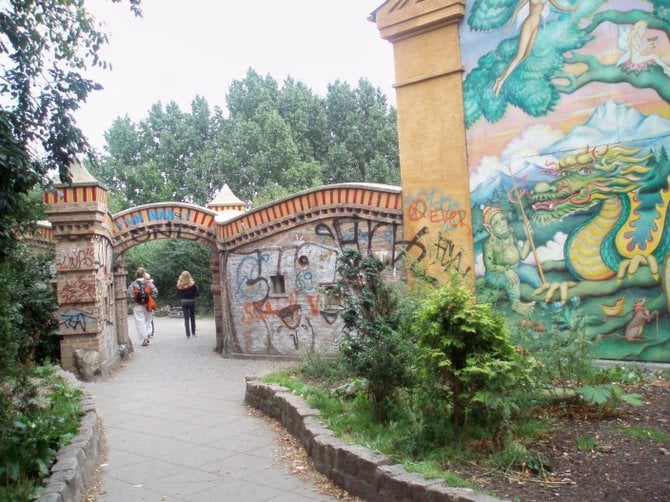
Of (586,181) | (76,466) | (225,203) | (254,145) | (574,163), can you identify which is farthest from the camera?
(254,145)

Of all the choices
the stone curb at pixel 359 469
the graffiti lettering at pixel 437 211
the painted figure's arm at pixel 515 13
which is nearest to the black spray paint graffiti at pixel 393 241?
the graffiti lettering at pixel 437 211

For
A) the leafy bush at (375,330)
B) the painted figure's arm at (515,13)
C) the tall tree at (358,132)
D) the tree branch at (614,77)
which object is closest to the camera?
the leafy bush at (375,330)

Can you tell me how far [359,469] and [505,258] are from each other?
261 inches

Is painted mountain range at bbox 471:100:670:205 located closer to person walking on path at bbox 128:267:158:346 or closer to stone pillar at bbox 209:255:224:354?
stone pillar at bbox 209:255:224:354

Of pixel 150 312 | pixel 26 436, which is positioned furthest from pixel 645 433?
pixel 150 312

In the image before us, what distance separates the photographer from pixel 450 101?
11836 mm

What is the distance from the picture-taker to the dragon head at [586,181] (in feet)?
31.5

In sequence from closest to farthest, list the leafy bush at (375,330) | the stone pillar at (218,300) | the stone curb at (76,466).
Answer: the stone curb at (76,466) → the leafy bush at (375,330) → the stone pillar at (218,300)

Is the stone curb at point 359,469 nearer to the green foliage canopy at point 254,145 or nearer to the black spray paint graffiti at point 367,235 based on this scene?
the black spray paint graffiti at point 367,235

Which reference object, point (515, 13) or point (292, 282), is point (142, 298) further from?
point (515, 13)

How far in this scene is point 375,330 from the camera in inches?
261

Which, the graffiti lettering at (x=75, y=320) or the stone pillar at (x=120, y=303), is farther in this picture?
the stone pillar at (x=120, y=303)

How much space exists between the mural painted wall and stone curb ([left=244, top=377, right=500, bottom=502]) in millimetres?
4194

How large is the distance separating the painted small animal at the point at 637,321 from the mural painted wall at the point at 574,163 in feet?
0.05
